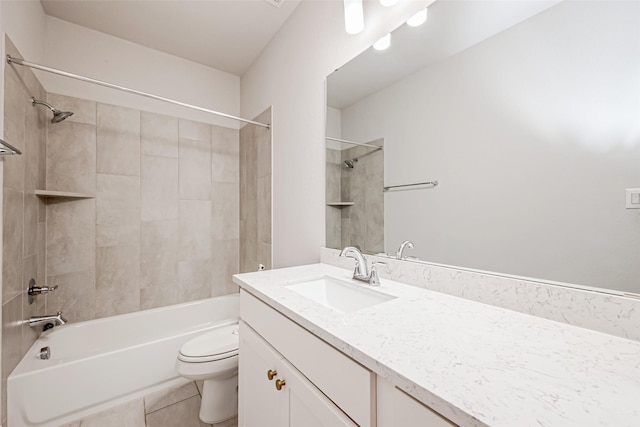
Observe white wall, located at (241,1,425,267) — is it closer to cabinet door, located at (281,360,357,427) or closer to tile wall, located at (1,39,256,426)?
tile wall, located at (1,39,256,426)

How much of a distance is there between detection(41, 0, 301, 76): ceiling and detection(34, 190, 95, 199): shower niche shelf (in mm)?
1223

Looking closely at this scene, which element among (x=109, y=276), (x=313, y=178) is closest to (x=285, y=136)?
(x=313, y=178)

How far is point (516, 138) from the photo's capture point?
30.3 inches

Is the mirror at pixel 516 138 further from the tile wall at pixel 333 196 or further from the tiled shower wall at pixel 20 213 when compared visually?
the tiled shower wall at pixel 20 213

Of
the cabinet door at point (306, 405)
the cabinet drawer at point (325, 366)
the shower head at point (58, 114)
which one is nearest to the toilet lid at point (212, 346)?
the cabinet drawer at point (325, 366)

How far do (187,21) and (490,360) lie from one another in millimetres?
2471

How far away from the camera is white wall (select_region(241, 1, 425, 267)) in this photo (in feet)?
4.47

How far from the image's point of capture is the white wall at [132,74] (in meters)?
1.79

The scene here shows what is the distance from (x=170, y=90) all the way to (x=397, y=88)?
2043mm

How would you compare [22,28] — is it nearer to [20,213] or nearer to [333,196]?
[20,213]

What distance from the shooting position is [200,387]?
1718 millimetres

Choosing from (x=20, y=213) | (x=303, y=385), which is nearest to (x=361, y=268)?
(x=303, y=385)

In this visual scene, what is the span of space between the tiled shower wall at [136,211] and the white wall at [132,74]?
9 centimetres

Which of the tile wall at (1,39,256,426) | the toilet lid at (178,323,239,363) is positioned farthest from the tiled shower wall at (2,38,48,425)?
the toilet lid at (178,323,239,363)
